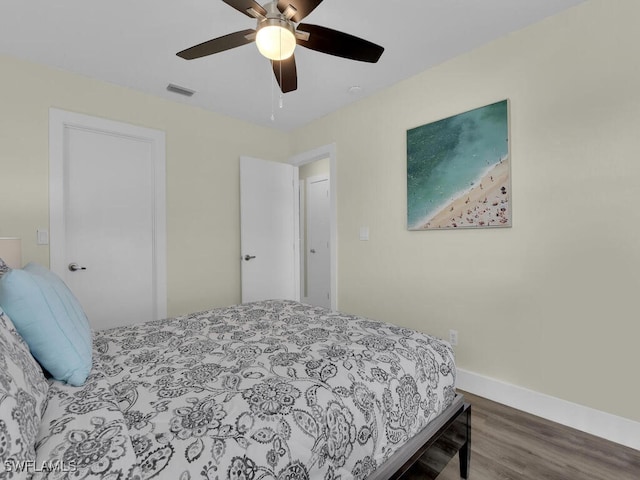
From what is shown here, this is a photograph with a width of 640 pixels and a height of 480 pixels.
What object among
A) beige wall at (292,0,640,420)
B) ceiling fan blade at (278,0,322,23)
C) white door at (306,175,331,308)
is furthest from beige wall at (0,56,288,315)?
ceiling fan blade at (278,0,322,23)

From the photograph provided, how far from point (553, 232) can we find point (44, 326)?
253 centimetres

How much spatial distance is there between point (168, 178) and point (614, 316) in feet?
11.7

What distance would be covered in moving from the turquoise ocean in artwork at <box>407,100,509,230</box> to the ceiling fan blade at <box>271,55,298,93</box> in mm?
1164

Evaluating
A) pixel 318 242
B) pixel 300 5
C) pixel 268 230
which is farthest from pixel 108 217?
pixel 318 242

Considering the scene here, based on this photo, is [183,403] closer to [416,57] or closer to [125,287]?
[125,287]

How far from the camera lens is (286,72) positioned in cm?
194

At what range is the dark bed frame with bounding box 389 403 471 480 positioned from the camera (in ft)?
3.91

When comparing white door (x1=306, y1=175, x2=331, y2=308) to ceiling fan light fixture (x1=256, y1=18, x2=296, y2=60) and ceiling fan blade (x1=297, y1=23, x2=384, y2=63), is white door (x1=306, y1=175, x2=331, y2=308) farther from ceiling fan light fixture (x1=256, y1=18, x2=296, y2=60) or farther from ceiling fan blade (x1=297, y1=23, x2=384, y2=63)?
ceiling fan light fixture (x1=256, y1=18, x2=296, y2=60)

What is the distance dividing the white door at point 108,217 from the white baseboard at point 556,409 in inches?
109

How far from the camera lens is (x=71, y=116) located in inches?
102

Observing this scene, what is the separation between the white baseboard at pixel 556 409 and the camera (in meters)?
1.74

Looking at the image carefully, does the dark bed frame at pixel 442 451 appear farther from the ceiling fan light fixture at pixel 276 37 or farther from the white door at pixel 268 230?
the white door at pixel 268 230

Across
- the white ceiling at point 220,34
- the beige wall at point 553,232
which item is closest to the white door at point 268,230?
the white ceiling at point 220,34

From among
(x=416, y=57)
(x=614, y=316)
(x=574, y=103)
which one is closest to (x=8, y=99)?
(x=416, y=57)
